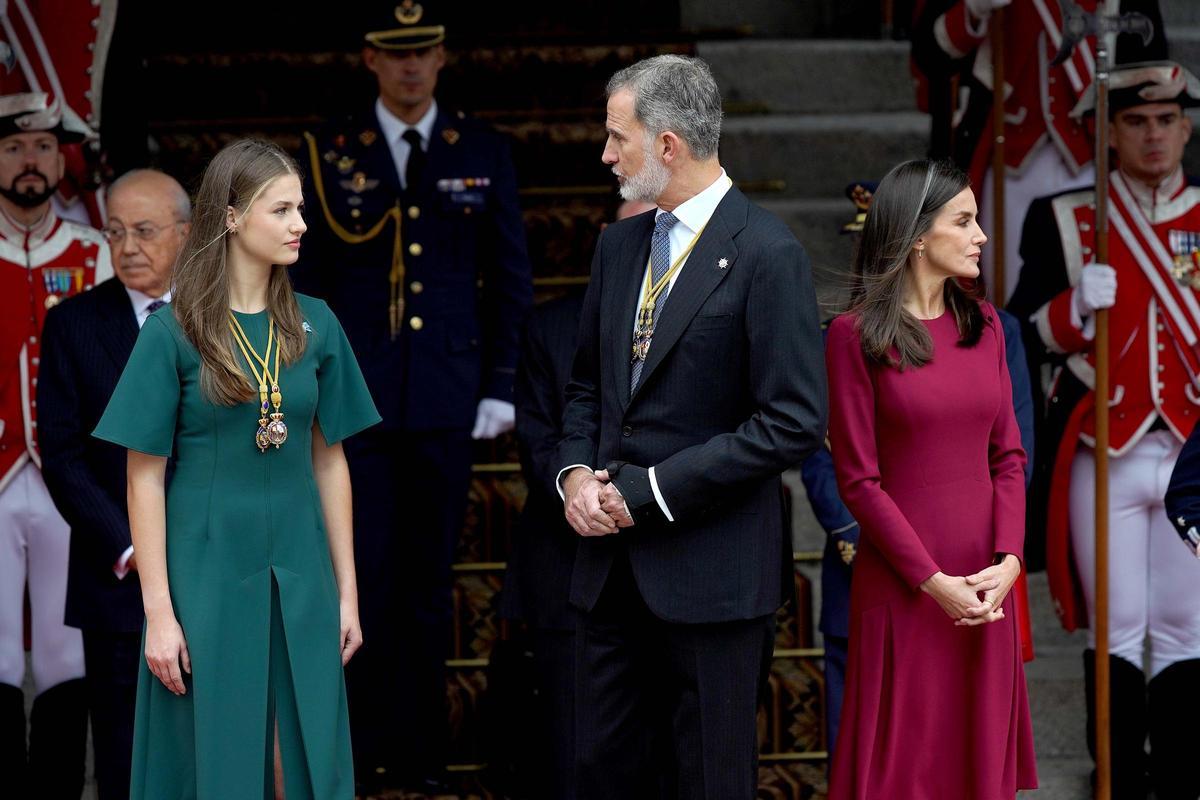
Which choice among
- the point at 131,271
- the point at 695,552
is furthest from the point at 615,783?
the point at 131,271

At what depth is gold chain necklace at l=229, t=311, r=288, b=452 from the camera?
10.1 ft

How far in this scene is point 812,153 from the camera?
650 cm

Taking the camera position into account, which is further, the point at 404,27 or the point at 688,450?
the point at 404,27

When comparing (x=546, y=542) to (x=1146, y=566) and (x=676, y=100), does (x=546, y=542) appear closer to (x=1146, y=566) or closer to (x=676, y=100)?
(x=676, y=100)

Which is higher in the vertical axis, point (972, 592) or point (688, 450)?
point (688, 450)

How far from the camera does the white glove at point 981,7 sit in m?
4.98

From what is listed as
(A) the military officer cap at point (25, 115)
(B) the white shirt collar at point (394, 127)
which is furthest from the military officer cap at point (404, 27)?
(A) the military officer cap at point (25, 115)

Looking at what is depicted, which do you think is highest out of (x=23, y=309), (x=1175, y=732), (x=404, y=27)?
(x=404, y=27)

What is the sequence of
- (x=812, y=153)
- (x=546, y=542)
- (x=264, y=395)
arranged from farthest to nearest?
(x=812, y=153)
(x=546, y=542)
(x=264, y=395)

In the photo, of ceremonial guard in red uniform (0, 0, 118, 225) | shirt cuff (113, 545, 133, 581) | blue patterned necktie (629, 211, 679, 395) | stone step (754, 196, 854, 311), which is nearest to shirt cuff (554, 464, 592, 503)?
blue patterned necktie (629, 211, 679, 395)

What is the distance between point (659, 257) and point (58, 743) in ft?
6.56

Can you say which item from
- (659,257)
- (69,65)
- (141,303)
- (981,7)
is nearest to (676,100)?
(659,257)

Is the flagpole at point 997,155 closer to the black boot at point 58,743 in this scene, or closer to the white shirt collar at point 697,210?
the white shirt collar at point 697,210

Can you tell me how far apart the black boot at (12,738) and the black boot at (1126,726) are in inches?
100
